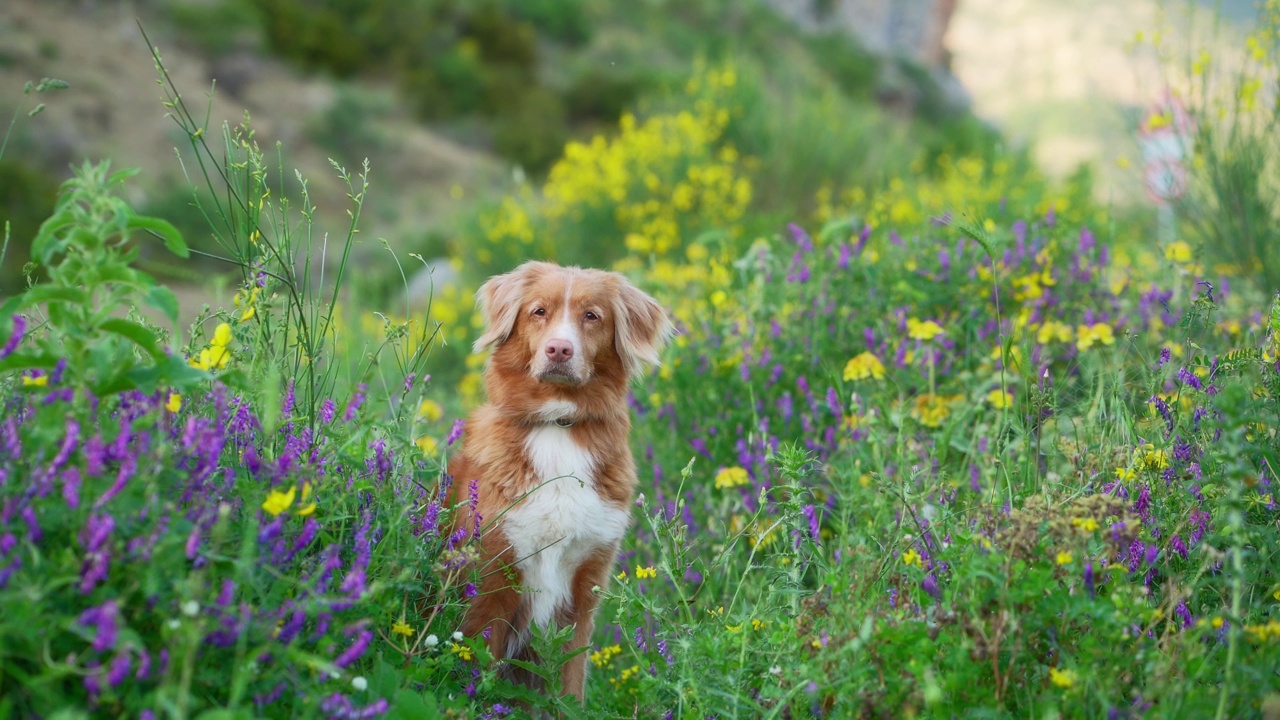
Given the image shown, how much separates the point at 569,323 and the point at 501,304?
29 centimetres

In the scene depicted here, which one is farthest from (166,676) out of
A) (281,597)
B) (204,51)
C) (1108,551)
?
(204,51)

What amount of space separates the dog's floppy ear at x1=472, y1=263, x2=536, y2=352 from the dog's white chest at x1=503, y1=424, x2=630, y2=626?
1.16ft

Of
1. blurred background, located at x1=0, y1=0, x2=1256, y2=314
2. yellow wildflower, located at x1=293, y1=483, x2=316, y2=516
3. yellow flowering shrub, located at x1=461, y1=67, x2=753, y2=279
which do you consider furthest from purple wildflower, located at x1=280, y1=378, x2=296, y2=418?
yellow flowering shrub, located at x1=461, y1=67, x2=753, y2=279

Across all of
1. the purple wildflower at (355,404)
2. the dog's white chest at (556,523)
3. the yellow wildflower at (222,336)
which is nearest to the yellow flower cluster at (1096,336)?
the dog's white chest at (556,523)

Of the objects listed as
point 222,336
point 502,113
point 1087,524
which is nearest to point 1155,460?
point 1087,524

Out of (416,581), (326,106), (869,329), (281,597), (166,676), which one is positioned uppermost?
(326,106)

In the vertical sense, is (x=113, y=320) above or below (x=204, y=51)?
below

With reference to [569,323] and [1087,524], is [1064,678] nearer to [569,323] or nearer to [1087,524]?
[1087,524]

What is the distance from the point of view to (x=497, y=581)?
8.44 feet

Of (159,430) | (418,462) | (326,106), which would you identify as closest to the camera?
(159,430)

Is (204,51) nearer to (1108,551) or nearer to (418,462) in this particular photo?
(418,462)

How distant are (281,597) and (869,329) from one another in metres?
2.60

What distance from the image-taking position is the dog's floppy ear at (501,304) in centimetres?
294

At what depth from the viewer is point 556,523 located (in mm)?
2646
